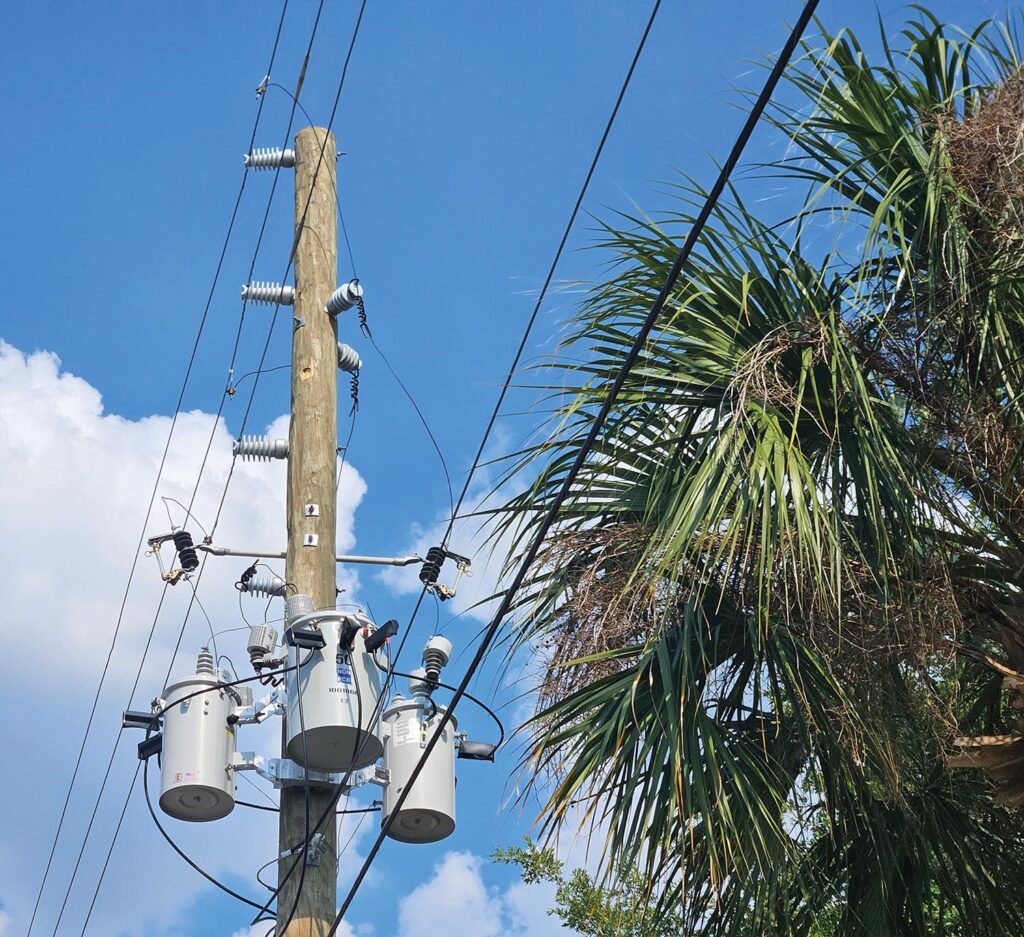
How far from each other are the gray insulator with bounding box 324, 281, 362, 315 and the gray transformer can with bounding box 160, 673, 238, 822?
2341 millimetres

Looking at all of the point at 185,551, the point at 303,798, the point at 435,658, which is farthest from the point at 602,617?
the point at 185,551

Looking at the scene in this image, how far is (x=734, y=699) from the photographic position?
22.7 ft

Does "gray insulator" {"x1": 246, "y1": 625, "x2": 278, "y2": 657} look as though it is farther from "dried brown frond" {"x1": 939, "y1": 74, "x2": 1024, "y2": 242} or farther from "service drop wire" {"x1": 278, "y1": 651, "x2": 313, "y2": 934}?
"dried brown frond" {"x1": 939, "y1": 74, "x2": 1024, "y2": 242}

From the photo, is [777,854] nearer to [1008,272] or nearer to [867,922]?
[867,922]

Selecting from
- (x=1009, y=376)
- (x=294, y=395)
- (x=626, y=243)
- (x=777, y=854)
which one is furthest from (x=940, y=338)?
(x=294, y=395)

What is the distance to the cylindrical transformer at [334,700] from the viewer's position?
6746mm

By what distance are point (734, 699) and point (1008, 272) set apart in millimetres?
2334

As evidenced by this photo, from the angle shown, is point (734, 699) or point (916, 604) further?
point (734, 699)

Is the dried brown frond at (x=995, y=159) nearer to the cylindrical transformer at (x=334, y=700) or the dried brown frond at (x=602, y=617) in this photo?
the dried brown frond at (x=602, y=617)

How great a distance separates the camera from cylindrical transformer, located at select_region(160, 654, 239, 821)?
21.9ft

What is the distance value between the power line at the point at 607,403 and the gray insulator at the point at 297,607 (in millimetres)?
867

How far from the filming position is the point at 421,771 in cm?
681

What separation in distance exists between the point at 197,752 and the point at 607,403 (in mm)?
2746

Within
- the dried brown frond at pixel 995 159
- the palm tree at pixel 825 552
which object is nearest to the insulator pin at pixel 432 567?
the palm tree at pixel 825 552
